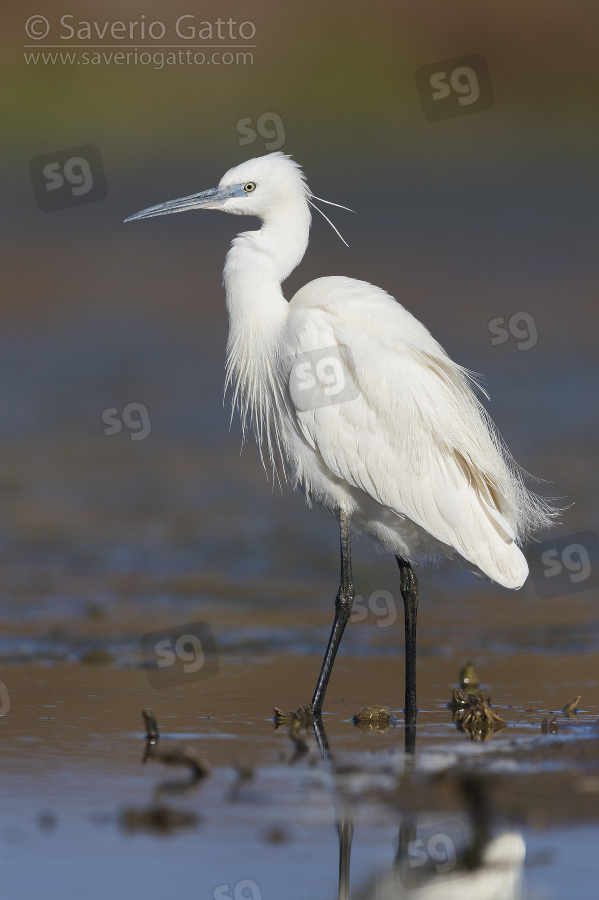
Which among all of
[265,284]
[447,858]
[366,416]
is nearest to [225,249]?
[265,284]

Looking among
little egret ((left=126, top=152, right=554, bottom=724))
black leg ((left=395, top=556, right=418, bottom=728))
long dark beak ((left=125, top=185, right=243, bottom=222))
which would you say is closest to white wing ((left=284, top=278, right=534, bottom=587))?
little egret ((left=126, top=152, right=554, bottom=724))

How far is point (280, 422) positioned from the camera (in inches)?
275

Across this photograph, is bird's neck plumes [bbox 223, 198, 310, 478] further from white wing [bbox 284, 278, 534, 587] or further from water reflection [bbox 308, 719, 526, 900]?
water reflection [bbox 308, 719, 526, 900]

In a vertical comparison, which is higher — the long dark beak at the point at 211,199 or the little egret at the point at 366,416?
the long dark beak at the point at 211,199

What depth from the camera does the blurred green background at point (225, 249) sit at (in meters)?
11.1

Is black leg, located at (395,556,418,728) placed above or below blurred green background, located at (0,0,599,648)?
below

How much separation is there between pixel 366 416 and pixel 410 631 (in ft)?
3.35

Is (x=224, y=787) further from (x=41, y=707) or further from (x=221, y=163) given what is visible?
(x=221, y=163)

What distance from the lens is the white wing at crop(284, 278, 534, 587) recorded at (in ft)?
21.4

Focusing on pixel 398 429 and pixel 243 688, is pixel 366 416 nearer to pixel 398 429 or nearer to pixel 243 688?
pixel 398 429

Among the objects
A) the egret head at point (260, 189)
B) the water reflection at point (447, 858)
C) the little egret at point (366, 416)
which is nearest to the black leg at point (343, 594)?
the little egret at point (366, 416)

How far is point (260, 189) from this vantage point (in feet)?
22.7

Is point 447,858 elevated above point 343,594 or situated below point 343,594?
below

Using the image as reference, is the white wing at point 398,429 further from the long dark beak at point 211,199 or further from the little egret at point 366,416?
the long dark beak at point 211,199
